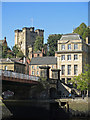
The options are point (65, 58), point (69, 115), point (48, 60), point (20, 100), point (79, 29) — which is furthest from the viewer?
point (79, 29)

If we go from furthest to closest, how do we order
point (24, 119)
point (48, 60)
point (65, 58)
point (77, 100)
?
1. point (48, 60)
2. point (65, 58)
3. point (77, 100)
4. point (24, 119)

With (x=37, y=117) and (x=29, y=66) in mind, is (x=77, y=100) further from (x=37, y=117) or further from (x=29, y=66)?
(x=29, y=66)

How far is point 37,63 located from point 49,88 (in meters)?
31.9

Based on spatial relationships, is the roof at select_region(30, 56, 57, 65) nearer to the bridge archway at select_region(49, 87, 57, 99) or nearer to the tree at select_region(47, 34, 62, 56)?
the bridge archway at select_region(49, 87, 57, 99)

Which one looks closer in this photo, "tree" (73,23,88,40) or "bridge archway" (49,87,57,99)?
"bridge archway" (49,87,57,99)

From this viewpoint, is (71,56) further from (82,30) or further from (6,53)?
(6,53)

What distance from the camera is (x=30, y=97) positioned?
67812 millimetres

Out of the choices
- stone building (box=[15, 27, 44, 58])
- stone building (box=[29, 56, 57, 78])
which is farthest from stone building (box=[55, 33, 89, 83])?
stone building (box=[15, 27, 44, 58])

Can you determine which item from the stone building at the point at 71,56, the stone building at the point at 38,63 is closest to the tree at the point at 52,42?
the stone building at the point at 38,63

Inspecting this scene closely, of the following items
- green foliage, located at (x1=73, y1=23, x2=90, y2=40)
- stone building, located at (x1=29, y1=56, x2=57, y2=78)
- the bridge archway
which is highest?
green foliage, located at (x1=73, y1=23, x2=90, y2=40)

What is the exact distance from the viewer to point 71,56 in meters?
83.1

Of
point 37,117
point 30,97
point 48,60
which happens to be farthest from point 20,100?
point 48,60

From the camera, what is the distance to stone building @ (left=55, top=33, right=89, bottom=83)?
82.3 metres

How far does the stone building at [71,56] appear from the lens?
82.3m
